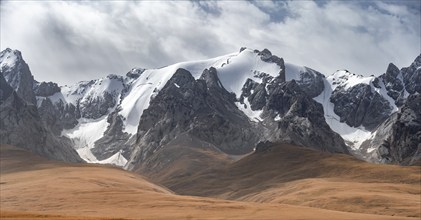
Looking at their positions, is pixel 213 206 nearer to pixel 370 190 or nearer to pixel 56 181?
pixel 56 181

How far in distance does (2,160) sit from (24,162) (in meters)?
9.98

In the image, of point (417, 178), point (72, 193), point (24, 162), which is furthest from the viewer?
point (24, 162)

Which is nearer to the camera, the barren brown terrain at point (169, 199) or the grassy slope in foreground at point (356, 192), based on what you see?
the barren brown terrain at point (169, 199)

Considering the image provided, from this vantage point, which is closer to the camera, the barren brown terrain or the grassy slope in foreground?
the barren brown terrain

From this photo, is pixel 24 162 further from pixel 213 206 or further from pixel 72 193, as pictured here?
pixel 213 206

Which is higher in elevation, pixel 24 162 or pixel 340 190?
pixel 24 162

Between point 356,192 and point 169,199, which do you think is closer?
point 169,199

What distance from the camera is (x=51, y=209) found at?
86.8m

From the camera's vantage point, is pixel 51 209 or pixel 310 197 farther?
pixel 310 197

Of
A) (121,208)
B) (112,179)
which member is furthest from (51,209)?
(112,179)

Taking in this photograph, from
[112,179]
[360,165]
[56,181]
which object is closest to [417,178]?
[360,165]

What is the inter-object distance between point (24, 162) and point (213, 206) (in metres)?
120

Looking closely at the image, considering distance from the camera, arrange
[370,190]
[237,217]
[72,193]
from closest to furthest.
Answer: [237,217], [72,193], [370,190]

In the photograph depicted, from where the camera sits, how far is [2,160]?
628 feet
